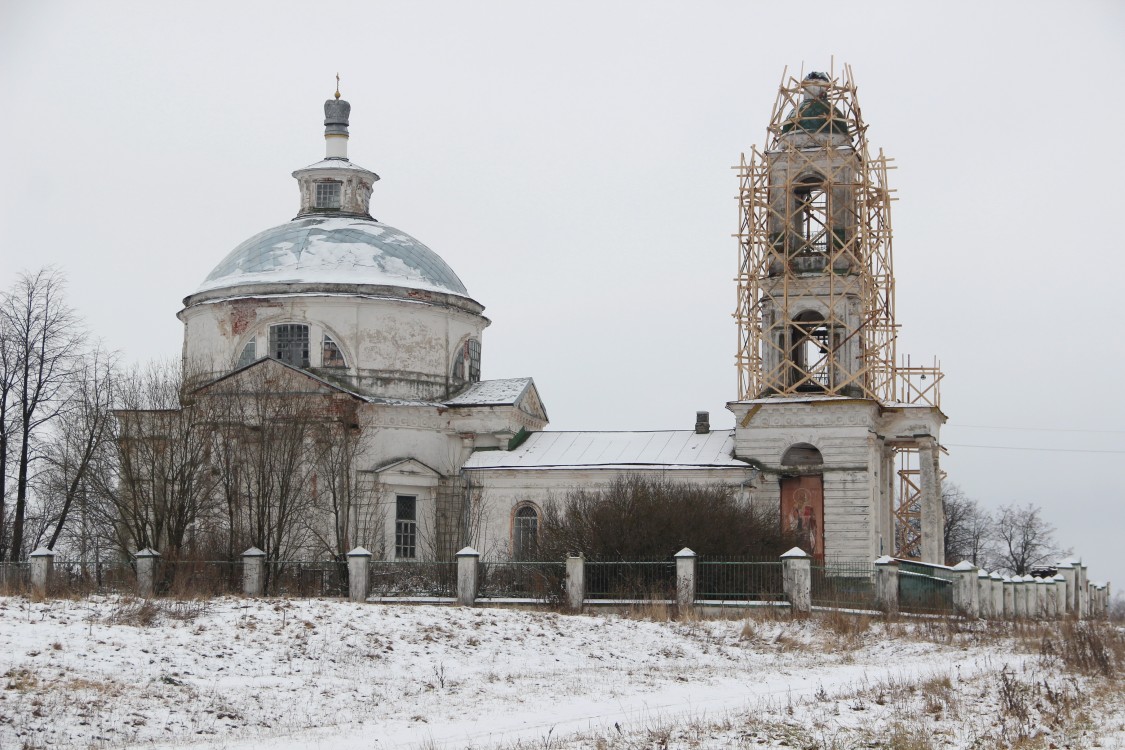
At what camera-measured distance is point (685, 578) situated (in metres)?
24.8

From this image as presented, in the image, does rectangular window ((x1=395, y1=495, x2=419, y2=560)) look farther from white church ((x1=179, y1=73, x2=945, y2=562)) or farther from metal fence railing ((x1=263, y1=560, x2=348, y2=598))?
metal fence railing ((x1=263, y1=560, x2=348, y2=598))

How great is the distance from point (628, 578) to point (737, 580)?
191 centimetres

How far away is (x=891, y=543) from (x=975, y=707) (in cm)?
2090

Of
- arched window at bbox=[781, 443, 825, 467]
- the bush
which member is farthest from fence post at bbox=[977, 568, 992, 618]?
arched window at bbox=[781, 443, 825, 467]

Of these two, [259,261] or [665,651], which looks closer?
[665,651]

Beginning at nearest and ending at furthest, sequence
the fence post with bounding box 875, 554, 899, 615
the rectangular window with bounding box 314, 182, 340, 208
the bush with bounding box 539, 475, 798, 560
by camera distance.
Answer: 1. the fence post with bounding box 875, 554, 899, 615
2. the bush with bounding box 539, 475, 798, 560
3. the rectangular window with bounding box 314, 182, 340, 208

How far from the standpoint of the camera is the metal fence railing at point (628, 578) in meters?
25.7

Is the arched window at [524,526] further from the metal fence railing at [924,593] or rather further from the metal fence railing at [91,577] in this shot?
the metal fence railing at [924,593]

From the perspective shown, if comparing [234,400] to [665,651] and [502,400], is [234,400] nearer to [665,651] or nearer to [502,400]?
[502,400]

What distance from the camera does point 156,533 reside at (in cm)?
2828

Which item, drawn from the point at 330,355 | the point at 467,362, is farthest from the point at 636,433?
the point at 330,355

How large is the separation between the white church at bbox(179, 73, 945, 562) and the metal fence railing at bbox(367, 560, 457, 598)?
12.0 ft

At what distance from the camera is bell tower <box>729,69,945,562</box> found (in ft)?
105

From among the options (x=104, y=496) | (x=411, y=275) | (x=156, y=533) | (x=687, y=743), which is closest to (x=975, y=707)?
(x=687, y=743)
